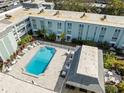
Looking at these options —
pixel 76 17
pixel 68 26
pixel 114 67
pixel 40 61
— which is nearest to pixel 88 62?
pixel 114 67

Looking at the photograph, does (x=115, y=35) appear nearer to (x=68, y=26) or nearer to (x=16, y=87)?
(x=68, y=26)

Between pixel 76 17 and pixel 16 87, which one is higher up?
pixel 76 17

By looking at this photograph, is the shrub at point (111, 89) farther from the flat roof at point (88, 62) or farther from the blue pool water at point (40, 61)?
the blue pool water at point (40, 61)

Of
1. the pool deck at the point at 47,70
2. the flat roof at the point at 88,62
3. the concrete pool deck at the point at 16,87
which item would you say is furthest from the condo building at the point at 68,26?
the concrete pool deck at the point at 16,87

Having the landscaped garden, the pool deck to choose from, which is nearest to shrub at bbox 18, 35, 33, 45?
the pool deck

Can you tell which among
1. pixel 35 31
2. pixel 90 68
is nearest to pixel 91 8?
pixel 35 31
